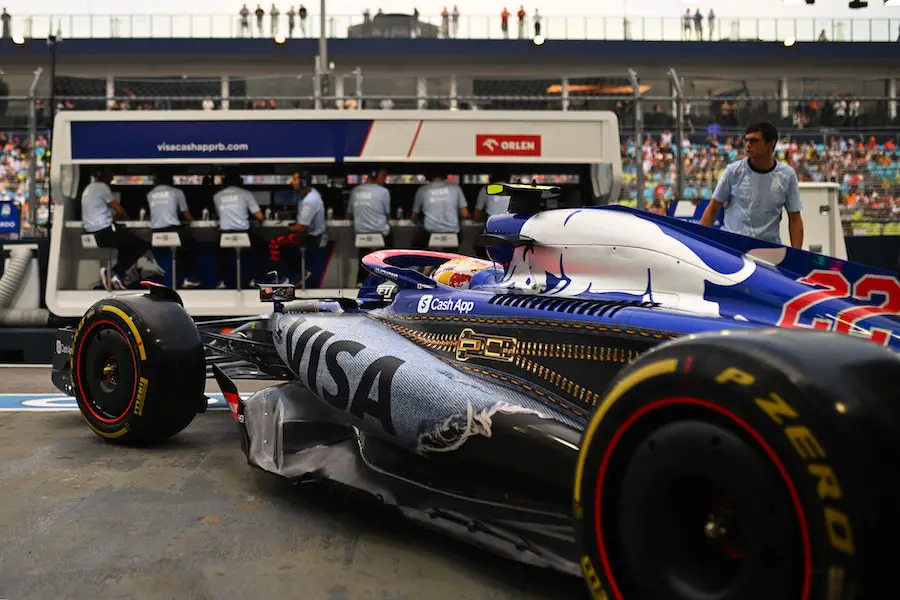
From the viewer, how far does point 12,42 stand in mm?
30906

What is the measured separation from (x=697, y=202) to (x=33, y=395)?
7889mm

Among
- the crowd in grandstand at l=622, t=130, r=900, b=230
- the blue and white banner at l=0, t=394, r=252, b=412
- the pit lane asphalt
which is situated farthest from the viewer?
the crowd in grandstand at l=622, t=130, r=900, b=230

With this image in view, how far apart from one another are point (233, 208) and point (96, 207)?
1.58 metres

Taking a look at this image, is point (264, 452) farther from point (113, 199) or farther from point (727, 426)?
point (113, 199)

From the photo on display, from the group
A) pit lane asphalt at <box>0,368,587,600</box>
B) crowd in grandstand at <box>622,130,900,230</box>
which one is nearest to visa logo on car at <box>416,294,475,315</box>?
pit lane asphalt at <box>0,368,587,600</box>

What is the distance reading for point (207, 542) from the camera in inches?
123

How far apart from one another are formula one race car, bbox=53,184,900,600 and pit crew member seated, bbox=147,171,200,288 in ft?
18.0

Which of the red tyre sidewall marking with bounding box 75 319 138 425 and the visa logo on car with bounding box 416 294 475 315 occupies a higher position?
the visa logo on car with bounding box 416 294 475 315

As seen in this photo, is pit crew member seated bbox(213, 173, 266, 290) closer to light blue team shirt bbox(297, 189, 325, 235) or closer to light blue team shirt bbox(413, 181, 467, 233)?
light blue team shirt bbox(297, 189, 325, 235)

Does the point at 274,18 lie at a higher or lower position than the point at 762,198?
higher

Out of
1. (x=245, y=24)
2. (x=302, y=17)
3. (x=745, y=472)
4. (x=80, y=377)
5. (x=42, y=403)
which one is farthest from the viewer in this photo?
(x=302, y=17)

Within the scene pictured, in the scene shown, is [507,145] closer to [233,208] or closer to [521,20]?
[233,208]

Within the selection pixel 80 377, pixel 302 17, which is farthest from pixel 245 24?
pixel 80 377

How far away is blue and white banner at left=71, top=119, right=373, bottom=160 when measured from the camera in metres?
10.6
